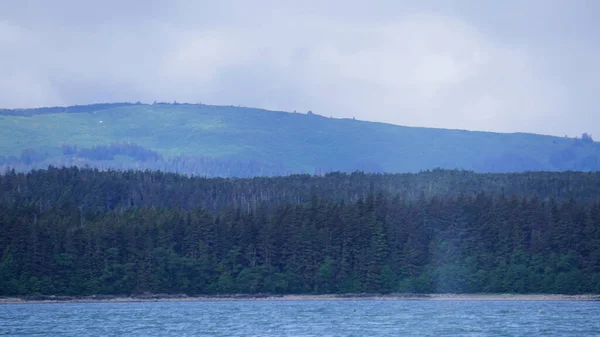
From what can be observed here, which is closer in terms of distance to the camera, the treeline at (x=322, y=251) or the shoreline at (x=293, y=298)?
the shoreline at (x=293, y=298)

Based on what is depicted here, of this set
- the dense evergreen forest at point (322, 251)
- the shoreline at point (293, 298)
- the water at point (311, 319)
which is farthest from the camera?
the dense evergreen forest at point (322, 251)

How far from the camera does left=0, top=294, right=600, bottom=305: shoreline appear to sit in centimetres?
15362

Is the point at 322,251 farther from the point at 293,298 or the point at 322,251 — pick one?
the point at 293,298

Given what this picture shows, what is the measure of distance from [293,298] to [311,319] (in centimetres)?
5284

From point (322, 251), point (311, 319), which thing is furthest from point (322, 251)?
point (311, 319)

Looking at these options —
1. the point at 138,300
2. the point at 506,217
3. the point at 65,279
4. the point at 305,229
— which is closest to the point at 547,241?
the point at 506,217

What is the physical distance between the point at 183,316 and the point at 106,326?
16253 millimetres

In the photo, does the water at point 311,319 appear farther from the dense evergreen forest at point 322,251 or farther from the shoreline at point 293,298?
the dense evergreen forest at point 322,251

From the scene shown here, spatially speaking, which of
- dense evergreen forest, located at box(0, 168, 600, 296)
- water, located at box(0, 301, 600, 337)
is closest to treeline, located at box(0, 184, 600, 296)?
dense evergreen forest, located at box(0, 168, 600, 296)

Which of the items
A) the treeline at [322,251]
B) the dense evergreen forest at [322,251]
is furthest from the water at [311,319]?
the treeline at [322,251]

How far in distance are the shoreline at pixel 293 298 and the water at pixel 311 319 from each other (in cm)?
789

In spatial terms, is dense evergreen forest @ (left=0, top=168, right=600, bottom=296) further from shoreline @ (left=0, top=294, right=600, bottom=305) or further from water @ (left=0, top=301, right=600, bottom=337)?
water @ (left=0, top=301, right=600, bottom=337)

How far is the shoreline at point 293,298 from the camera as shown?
154 m

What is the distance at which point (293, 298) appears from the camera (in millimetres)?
161750
